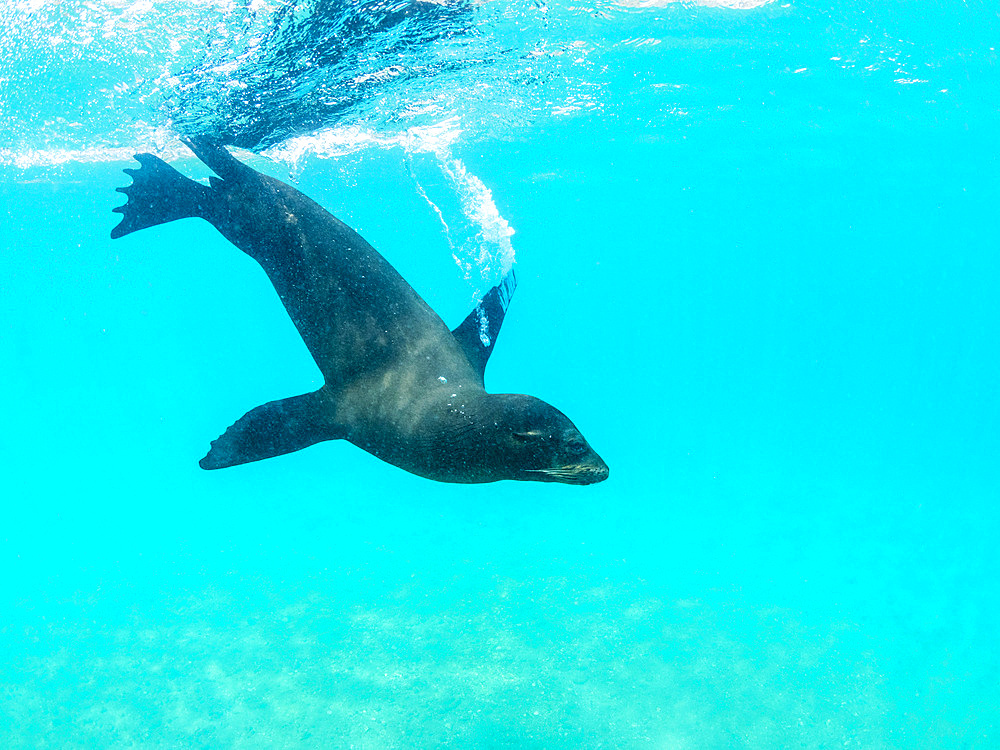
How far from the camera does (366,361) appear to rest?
→ 3744mm

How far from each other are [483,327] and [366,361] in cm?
98

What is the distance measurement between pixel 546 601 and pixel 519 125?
33.5ft

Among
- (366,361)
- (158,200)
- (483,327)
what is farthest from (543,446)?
(158,200)

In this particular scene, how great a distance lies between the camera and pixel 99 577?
14984 mm

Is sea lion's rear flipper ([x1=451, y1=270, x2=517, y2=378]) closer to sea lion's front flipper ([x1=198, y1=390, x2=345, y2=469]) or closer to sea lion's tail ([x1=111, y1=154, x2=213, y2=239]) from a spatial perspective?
sea lion's front flipper ([x1=198, y1=390, x2=345, y2=469])

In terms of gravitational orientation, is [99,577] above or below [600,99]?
below

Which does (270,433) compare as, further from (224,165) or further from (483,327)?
(224,165)

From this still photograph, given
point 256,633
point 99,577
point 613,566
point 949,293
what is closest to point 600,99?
point 613,566

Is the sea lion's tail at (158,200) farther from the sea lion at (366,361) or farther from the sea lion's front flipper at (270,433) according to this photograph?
the sea lion's front flipper at (270,433)

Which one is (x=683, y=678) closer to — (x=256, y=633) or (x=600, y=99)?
(x=256, y=633)

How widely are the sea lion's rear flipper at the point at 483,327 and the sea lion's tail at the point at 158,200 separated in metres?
2.08

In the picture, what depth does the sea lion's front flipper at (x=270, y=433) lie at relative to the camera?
3600 mm

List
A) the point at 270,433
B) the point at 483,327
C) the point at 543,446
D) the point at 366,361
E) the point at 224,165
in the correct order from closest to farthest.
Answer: the point at 543,446 → the point at 270,433 → the point at 366,361 → the point at 483,327 → the point at 224,165

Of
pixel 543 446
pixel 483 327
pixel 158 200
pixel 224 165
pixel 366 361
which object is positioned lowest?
pixel 543 446
